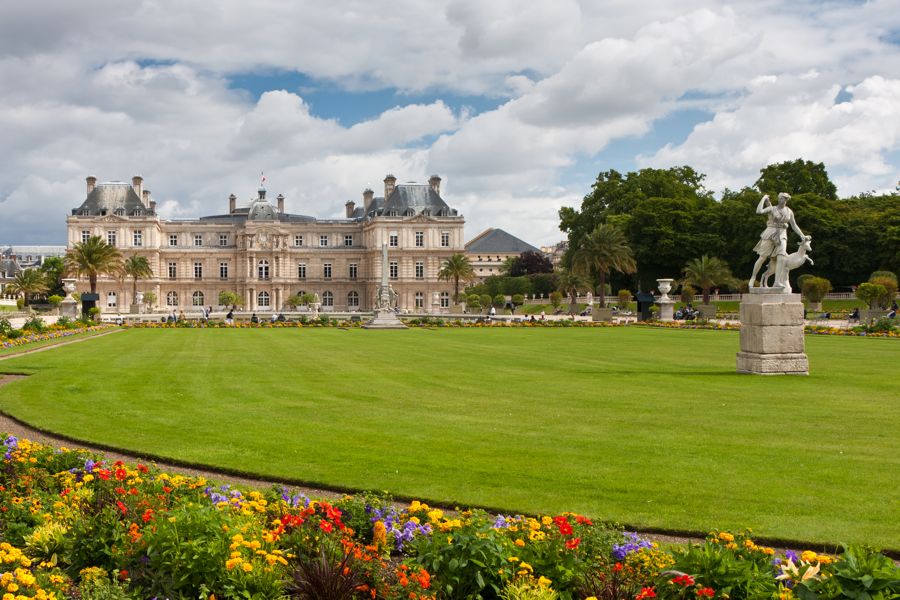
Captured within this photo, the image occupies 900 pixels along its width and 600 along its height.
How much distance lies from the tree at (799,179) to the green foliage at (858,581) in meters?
74.0

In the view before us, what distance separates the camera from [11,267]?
459 ft

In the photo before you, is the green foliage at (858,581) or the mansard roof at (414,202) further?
the mansard roof at (414,202)

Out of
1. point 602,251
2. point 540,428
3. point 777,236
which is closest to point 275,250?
point 602,251

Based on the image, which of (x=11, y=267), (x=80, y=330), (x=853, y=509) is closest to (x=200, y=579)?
(x=853, y=509)

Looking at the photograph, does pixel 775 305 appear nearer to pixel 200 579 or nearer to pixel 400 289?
pixel 200 579

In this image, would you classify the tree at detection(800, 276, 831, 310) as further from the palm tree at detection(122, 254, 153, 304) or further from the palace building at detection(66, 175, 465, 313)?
the palm tree at detection(122, 254, 153, 304)

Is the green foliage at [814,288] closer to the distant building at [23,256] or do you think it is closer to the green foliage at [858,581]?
the green foliage at [858,581]

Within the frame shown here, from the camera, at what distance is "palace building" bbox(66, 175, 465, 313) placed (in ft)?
318

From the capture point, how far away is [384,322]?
48875mm

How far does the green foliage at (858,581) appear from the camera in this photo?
175 inches

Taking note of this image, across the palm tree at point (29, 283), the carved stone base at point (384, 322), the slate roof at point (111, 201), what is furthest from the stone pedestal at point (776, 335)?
the slate roof at point (111, 201)

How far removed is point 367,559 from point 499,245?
489ft

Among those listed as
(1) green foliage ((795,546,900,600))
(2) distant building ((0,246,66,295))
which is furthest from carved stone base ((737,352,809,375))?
(2) distant building ((0,246,66,295))

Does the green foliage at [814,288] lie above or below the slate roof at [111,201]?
below
